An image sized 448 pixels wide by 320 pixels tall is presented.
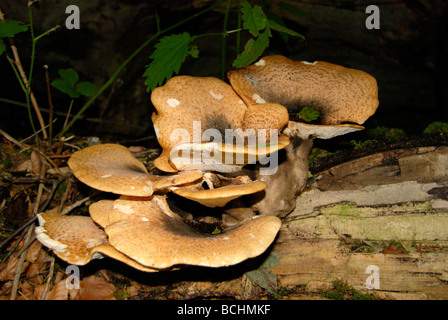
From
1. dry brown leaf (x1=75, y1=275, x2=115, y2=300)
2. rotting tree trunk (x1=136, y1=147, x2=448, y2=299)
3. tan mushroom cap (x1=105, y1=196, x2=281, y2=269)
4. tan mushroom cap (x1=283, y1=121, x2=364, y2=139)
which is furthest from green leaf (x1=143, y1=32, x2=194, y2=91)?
dry brown leaf (x1=75, y1=275, x2=115, y2=300)

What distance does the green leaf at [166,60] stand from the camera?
3.38 m

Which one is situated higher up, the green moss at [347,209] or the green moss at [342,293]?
the green moss at [347,209]

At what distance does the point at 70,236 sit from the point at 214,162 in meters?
1.64

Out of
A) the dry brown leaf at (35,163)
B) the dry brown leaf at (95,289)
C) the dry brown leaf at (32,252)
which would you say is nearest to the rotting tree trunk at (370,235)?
the dry brown leaf at (95,289)

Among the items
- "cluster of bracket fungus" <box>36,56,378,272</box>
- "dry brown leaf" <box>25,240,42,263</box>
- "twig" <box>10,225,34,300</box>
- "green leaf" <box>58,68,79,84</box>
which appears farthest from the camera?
"green leaf" <box>58,68,79,84</box>

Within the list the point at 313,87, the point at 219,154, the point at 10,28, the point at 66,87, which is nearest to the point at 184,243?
the point at 219,154

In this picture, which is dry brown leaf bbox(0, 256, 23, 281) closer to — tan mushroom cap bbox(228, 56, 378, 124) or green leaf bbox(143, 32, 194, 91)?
green leaf bbox(143, 32, 194, 91)

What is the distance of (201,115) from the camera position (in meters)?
3.34

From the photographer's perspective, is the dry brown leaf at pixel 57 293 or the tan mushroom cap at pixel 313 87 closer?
the tan mushroom cap at pixel 313 87

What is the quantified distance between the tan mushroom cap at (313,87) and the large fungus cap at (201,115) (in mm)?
195

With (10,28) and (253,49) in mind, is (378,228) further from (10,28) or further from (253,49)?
(10,28)

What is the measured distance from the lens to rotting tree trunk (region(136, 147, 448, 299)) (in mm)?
2781

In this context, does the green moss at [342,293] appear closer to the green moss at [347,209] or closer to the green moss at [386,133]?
the green moss at [347,209]

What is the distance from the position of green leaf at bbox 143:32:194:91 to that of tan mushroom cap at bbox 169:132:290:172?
947mm
